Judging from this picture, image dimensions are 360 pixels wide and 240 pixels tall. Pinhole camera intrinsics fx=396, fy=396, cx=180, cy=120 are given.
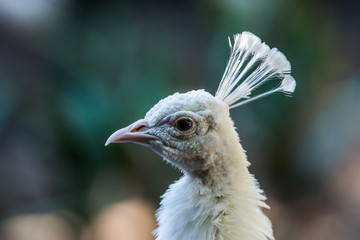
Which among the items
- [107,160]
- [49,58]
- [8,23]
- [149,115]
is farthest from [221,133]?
[8,23]

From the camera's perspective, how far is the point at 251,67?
894mm

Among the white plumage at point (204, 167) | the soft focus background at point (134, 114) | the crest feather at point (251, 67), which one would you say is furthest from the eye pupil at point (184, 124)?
the soft focus background at point (134, 114)

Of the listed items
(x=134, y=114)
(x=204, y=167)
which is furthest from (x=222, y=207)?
(x=134, y=114)

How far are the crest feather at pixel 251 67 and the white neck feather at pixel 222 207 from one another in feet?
0.34

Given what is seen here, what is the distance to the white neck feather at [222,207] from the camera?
78cm

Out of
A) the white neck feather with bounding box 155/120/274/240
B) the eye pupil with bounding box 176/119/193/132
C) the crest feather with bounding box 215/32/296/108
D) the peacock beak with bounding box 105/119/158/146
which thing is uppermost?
the crest feather with bounding box 215/32/296/108

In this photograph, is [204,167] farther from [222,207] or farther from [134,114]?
[134,114]

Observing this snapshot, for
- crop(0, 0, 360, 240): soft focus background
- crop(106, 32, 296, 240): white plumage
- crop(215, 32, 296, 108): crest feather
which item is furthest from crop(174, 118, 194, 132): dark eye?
crop(0, 0, 360, 240): soft focus background

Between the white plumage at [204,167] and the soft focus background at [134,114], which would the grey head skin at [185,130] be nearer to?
the white plumage at [204,167]

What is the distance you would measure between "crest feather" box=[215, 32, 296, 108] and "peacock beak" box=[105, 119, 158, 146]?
0.18 meters

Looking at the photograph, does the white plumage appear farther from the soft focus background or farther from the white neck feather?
the soft focus background

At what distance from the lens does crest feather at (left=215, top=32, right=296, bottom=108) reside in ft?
2.82

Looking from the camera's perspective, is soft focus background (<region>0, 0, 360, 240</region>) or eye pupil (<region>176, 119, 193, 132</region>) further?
soft focus background (<region>0, 0, 360, 240</region>)

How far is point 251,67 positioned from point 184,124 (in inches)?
8.8
